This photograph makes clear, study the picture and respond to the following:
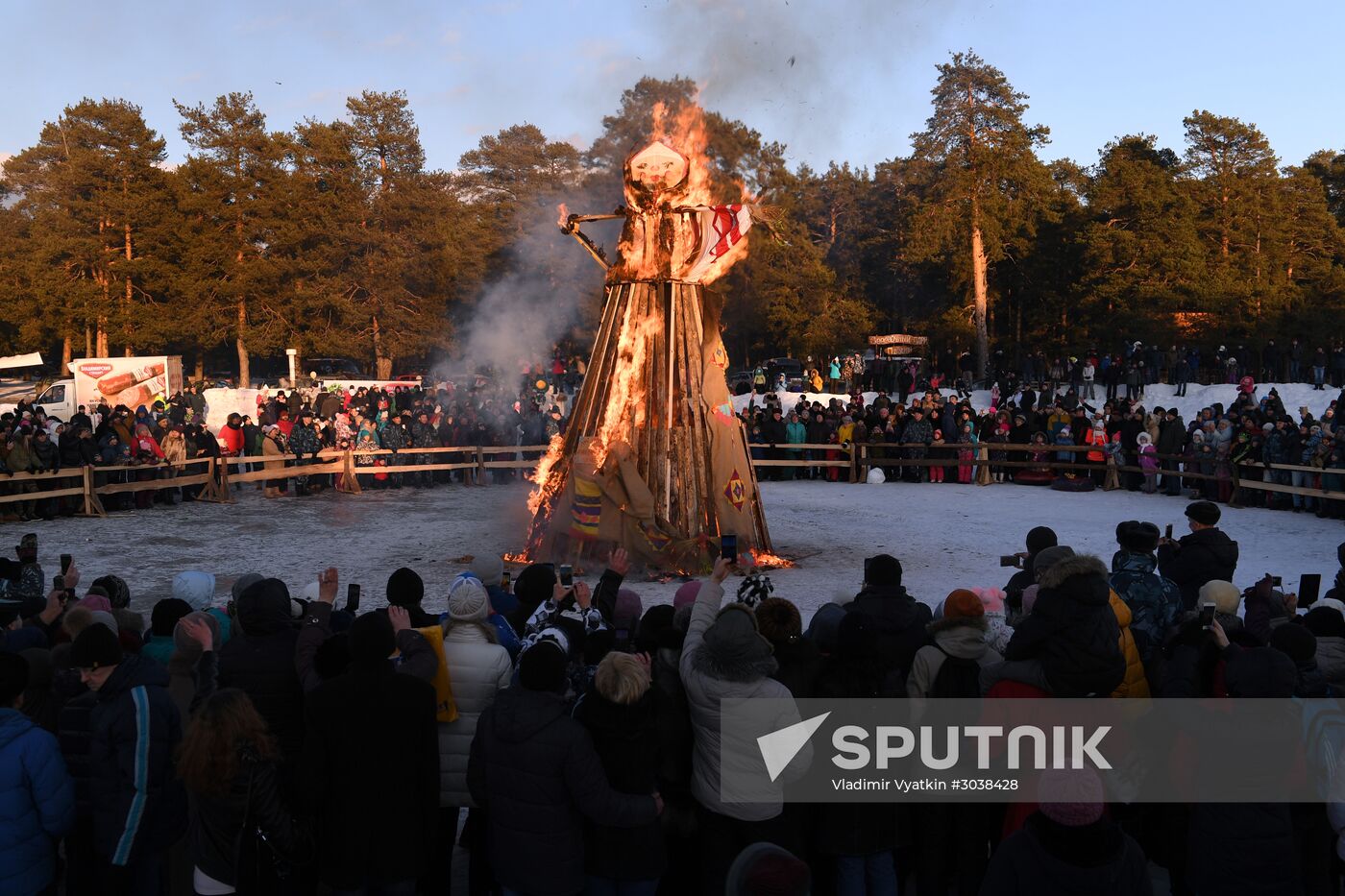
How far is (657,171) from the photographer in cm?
1337

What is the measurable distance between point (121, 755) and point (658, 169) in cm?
1023

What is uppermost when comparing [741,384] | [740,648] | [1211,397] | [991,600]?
[741,384]

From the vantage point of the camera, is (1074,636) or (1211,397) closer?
(1074,636)

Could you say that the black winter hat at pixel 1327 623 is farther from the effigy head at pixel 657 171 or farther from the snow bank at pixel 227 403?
the snow bank at pixel 227 403

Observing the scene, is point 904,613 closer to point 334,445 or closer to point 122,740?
point 122,740

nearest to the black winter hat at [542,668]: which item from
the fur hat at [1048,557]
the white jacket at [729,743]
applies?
the white jacket at [729,743]

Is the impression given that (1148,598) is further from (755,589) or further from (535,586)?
(535,586)

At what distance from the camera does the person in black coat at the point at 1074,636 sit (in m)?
5.08

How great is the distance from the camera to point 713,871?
4840mm

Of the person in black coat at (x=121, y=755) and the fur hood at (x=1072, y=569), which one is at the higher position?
the fur hood at (x=1072, y=569)

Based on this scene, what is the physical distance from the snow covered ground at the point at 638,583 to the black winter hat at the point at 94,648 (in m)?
7.14

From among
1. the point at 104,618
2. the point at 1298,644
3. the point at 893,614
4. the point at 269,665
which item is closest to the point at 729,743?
the point at 893,614

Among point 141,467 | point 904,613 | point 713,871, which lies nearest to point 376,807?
point 713,871

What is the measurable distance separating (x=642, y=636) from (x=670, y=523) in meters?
7.46
